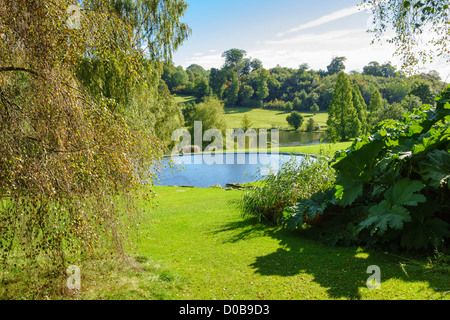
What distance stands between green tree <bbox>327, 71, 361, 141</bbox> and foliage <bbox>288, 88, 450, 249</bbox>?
34.6 m

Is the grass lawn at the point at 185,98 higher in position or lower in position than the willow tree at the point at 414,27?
higher

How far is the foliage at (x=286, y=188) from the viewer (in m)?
6.79

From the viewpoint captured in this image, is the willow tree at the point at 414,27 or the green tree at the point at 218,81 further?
the green tree at the point at 218,81

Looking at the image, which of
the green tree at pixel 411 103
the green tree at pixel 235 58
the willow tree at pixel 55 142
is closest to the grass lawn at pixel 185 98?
the green tree at pixel 235 58

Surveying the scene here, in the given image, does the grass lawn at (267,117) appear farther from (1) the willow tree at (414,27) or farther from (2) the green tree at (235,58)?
(1) the willow tree at (414,27)

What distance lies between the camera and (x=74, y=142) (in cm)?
312

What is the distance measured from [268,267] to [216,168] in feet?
57.6

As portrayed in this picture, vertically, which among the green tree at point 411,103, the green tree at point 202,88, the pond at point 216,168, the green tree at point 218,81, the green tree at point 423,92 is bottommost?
the pond at point 216,168

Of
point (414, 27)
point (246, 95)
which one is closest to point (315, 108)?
point (246, 95)

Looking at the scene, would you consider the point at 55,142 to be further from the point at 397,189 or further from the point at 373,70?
the point at 373,70

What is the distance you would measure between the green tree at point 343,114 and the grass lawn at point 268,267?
1372 inches
